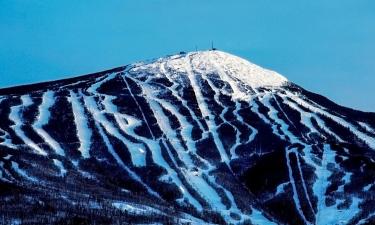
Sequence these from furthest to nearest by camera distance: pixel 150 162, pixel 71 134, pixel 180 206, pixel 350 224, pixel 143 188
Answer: pixel 71 134
pixel 150 162
pixel 143 188
pixel 180 206
pixel 350 224

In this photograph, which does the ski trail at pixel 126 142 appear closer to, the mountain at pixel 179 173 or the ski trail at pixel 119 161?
the mountain at pixel 179 173

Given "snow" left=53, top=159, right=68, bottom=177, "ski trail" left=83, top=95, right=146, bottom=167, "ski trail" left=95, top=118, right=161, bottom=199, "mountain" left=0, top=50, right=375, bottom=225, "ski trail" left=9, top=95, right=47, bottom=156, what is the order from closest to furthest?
"mountain" left=0, top=50, right=375, bottom=225
"ski trail" left=95, top=118, right=161, bottom=199
"snow" left=53, top=159, right=68, bottom=177
"ski trail" left=9, top=95, right=47, bottom=156
"ski trail" left=83, top=95, right=146, bottom=167

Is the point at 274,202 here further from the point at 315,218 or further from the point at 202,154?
the point at 202,154

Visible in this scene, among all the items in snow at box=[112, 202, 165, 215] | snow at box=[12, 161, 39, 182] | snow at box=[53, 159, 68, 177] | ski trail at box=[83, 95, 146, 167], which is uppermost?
ski trail at box=[83, 95, 146, 167]

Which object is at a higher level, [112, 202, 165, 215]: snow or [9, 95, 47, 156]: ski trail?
[9, 95, 47, 156]: ski trail

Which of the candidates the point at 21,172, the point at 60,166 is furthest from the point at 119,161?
the point at 21,172

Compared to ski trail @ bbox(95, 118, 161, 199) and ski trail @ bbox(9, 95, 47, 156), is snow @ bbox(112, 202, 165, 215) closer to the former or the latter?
ski trail @ bbox(95, 118, 161, 199)

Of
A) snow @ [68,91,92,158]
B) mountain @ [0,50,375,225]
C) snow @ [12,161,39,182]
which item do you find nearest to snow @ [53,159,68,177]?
mountain @ [0,50,375,225]

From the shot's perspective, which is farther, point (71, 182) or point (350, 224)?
point (71, 182)

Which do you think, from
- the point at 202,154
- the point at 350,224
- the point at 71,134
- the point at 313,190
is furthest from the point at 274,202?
the point at 71,134

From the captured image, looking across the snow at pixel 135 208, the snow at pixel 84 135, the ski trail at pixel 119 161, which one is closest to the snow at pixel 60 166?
the snow at pixel 84 135

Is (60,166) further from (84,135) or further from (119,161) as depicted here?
(84,135)
